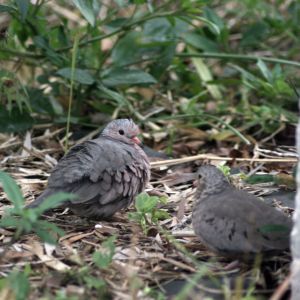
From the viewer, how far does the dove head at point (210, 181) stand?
3639mm

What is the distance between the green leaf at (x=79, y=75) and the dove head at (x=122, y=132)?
0.51 meters

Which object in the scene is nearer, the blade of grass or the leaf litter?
the leaf litter

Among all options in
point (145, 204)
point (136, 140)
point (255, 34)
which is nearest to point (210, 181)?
point (145, 204)

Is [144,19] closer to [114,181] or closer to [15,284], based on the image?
[114,181]

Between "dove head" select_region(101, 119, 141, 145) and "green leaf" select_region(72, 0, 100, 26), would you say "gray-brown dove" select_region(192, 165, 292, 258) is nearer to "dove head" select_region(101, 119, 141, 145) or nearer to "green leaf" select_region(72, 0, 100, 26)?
"dove head" select_region(101, 119, 141, 145)

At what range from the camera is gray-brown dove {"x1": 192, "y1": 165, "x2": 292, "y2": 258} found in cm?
317

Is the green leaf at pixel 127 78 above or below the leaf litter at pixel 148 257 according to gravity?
above

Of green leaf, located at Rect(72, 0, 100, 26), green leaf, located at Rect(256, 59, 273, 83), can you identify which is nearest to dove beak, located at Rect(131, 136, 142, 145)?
green leaf, located at Rect(72, 0, 100, 26)

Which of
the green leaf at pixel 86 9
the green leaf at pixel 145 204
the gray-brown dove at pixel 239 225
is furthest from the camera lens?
the green leaf at pixel 86 9

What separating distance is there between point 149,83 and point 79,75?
538 mm

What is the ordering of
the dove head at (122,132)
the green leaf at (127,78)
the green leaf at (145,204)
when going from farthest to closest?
the green leaf at (127,78) → the dove head at (122,132) → the green leaf at (145,204)

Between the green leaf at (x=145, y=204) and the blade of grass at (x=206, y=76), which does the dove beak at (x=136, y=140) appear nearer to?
the green leaf at (x=145, y=204)

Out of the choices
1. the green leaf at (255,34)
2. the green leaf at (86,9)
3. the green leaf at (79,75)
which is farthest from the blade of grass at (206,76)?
the green leaf at (86,9)

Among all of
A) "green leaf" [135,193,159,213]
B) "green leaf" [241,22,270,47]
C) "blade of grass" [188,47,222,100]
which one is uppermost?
"green leaf" [241,22,270,47]
